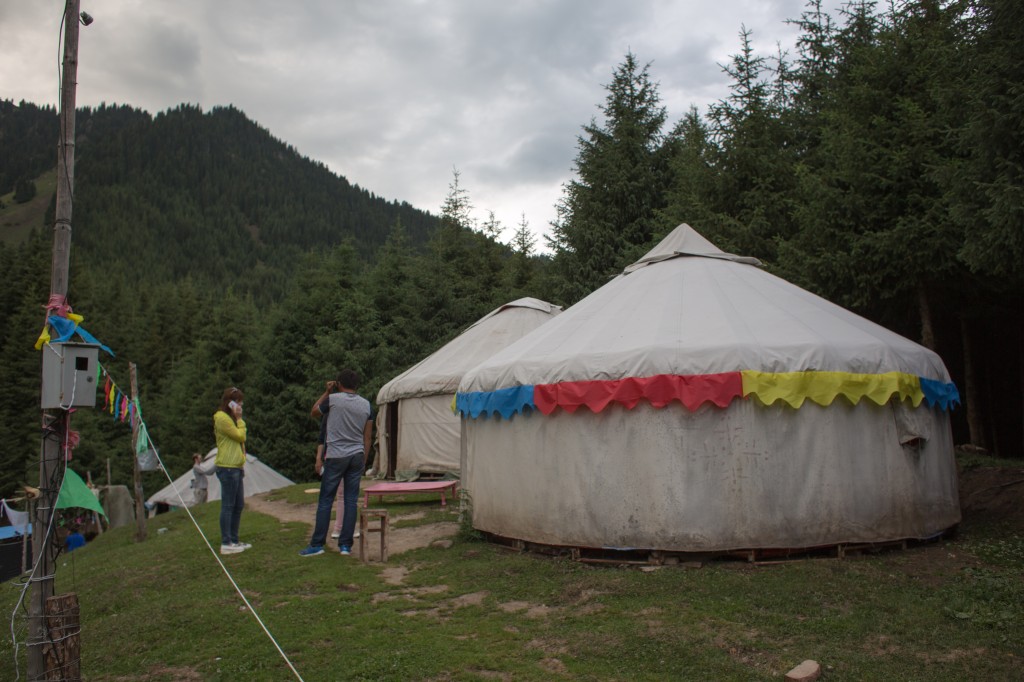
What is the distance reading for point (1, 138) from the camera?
148 metres

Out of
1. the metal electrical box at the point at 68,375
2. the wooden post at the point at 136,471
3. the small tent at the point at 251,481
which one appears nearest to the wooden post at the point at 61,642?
the metal electrical box at the point at 68,375

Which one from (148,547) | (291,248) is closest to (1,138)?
(291,248)

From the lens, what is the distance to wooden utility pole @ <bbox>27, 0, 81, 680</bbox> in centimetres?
370

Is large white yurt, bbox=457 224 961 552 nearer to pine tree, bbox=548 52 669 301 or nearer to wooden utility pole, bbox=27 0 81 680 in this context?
wooden utility pole, bbox=27 0 81 680

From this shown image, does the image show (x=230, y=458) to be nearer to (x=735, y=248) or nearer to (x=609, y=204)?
(x=735, y=248)

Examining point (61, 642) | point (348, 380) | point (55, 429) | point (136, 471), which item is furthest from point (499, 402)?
point (136, 471)

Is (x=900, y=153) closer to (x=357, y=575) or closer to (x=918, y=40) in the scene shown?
(x=918, y=40)

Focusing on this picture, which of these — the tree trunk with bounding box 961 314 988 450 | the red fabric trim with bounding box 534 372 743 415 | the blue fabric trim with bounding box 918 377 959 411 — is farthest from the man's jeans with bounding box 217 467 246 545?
the tree trunk with bounding box 961 314 988 450

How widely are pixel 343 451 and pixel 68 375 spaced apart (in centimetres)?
297

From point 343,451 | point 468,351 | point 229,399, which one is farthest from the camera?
point 468,351

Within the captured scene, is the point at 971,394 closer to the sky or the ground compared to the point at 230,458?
closer to the sky

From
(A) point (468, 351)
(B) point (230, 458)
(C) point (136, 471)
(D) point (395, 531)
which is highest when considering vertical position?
(A) point (468, 351)

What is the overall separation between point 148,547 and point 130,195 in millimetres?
111611

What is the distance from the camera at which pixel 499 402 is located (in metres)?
6.89
